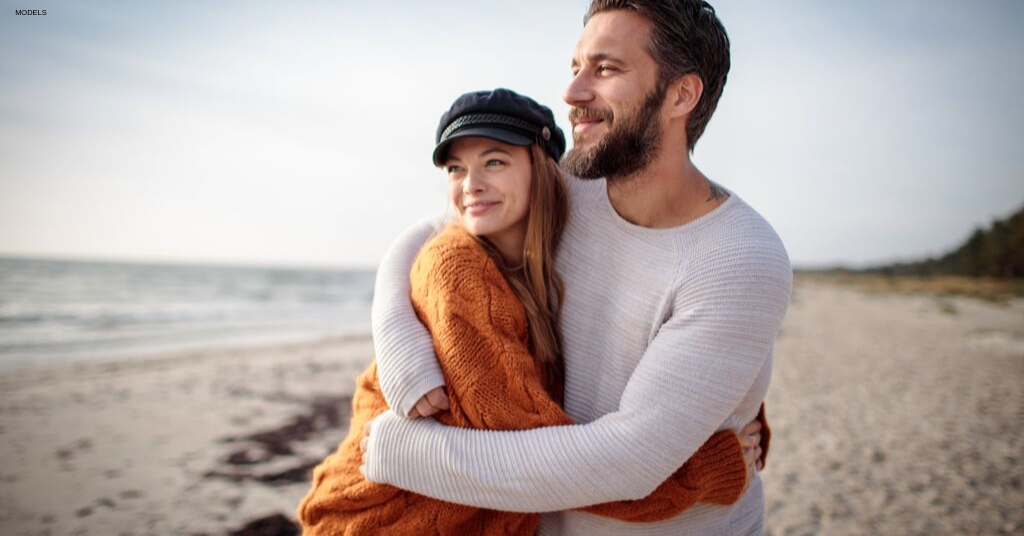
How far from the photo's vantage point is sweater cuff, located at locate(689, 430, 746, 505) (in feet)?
4.93

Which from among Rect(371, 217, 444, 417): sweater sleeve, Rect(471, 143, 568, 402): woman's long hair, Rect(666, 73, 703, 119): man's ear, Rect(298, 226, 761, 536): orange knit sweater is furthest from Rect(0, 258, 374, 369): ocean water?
Rect(666, 73, 703, 119): man's ear

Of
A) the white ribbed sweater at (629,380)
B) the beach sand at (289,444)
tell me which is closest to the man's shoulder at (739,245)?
the white ribbed sweater at (629,380)

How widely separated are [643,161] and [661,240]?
0.30m

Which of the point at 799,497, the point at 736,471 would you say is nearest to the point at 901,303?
the point at 799,497

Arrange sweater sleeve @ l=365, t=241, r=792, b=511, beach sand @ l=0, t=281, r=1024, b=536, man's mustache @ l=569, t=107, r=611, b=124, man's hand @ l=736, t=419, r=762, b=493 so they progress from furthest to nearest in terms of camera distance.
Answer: beach sand @ l=0, t=281, r=1024, b=536 < man's mustache @ l=569, t=107, r=611, b=124 < man's hand @ l=736, t=419, r=762, b=493 < sweater sleeve @ l=365, t=241, r=792, b=511

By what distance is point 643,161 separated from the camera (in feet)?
5.84

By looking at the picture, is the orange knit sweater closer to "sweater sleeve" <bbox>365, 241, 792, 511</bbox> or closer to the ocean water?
"sweater sleeve" <bbox>365, 241, 792, 511</bbox>

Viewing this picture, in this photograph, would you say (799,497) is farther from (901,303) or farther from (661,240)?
(901,303)

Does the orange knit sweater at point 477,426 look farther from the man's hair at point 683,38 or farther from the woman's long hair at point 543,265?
the man's hair at point 683,38

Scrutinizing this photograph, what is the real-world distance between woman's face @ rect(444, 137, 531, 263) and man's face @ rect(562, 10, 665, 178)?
9.6 inches

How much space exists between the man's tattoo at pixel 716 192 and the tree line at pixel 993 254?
158 ft

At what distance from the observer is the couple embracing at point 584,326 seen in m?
1.40

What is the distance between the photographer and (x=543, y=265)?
6.35ft

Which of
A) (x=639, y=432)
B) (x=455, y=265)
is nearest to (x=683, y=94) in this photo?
(x=455, y=265)
